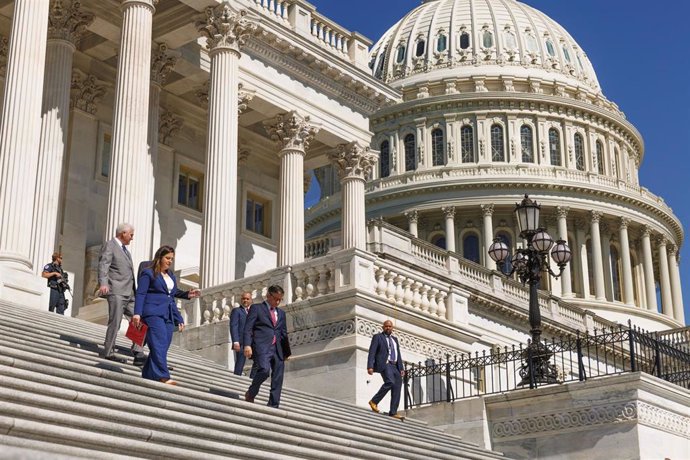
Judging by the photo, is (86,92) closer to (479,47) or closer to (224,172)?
(224,172)

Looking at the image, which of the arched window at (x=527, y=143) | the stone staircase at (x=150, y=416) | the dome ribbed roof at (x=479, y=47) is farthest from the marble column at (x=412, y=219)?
the stone staircase at (x=150, y=416)

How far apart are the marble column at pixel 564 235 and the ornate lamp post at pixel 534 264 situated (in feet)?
185

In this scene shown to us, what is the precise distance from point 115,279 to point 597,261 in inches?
2816

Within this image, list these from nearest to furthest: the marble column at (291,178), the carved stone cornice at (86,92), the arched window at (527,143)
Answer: the carved stone cornice at (86,92) → the marble column at (291,178) → the arched window at (527,143)

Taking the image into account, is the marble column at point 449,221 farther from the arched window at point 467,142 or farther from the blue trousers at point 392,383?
the blue trousers at point 392,383

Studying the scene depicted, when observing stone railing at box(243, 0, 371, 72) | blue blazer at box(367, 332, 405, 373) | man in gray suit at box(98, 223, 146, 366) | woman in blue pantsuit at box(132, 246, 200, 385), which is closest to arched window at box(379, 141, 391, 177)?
stone railing at box(243, 0, 371, 72)

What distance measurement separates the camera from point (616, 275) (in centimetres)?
8550

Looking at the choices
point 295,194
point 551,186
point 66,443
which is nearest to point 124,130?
point 295,194

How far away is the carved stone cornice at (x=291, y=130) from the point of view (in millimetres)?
35969

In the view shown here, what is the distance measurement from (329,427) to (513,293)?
35.5 meters

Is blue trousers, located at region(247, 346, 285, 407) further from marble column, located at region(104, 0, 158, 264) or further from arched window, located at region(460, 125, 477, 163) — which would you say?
arched window, located at region(460, 125, 477, 163)

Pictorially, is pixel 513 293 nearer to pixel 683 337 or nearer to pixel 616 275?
pixel 683 337

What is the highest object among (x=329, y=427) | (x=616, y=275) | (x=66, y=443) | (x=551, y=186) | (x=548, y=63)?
(x=548, y=63)

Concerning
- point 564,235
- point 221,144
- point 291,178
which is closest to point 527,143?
point 564,235
